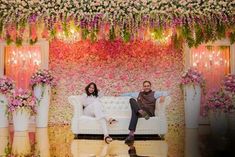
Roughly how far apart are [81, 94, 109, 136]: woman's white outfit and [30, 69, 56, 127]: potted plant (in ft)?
2.25

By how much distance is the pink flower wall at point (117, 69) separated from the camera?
23.6ft

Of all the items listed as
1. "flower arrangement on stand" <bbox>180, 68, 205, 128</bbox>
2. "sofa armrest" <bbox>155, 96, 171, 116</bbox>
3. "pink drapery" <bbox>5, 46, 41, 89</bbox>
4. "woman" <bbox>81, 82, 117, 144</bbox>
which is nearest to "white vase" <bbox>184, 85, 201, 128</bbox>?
"flower arrangement on stand" <bbox>180, 68, 205, 128</bbox>

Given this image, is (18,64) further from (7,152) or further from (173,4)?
(173,4)

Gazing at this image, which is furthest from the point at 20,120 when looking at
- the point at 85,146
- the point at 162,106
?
the point at 162,106

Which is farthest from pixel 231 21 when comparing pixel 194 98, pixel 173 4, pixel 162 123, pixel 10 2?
pixel 10 2

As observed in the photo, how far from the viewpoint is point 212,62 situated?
7.34 metres

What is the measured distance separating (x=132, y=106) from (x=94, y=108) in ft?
2.23

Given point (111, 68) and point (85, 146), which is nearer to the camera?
point (85, 146)

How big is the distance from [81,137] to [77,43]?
2.12 m

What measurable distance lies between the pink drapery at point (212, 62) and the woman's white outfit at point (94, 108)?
2.33 m

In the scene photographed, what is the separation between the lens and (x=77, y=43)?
7.25 metres

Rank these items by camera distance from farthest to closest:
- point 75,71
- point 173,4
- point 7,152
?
point 75,71 → point 173,4 → point 7,152

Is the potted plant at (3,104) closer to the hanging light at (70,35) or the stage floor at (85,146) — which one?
the stage floor at (85,146)

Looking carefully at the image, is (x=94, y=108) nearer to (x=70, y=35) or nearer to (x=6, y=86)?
(x=70, y=35)
